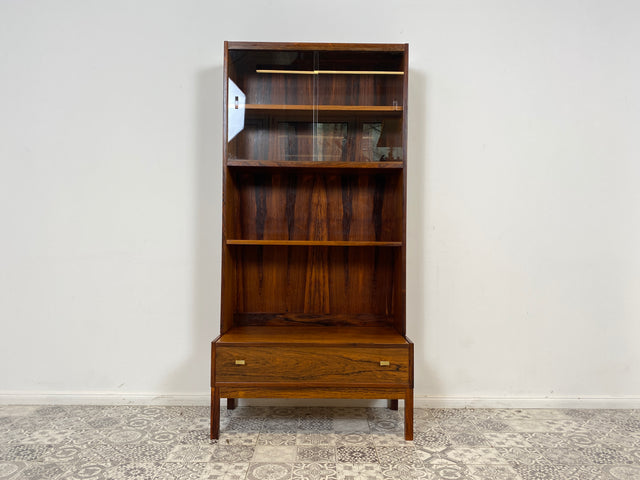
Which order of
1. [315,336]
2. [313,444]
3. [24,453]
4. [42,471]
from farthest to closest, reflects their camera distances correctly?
1. [315,336]
2. [313,444]
3. [24,453]
4. [42,471]

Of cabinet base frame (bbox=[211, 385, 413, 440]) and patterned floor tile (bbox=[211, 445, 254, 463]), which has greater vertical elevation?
cabinet base frame (bbox=[211, 385, 413, 440])

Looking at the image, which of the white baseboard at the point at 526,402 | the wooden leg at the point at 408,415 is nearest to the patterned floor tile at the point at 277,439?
the wooden leg at the point at 408,415

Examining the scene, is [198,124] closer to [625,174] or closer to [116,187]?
[116,187]

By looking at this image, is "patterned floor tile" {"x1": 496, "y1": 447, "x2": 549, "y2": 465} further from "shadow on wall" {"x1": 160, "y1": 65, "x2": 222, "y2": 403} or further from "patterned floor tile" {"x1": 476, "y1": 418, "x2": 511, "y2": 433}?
"shadow on wall" {"x1": 160, "y1": 65, "x2": 222, "y2": 403}

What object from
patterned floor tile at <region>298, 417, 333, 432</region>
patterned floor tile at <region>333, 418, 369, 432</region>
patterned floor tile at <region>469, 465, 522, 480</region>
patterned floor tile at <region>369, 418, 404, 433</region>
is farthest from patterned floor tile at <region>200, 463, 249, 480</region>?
patterned floor tile at <region>469, 465, 522, 480</region>

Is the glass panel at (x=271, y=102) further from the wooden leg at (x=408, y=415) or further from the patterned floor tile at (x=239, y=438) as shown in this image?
the patterned floor tile at (x=239, y=438)

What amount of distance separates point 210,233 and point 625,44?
2.54 meters

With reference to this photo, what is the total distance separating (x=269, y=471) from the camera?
1.65 m

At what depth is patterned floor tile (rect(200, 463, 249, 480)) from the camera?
1.60 meters

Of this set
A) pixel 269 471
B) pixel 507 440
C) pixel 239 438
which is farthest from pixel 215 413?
pixel 507 440

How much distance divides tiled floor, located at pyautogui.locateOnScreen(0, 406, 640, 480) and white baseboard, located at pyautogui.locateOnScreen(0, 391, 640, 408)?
0.05 metres

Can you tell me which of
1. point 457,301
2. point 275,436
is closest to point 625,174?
point 457,301

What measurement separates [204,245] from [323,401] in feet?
3.58

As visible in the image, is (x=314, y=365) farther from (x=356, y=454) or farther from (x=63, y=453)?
(x=63, y=453)
